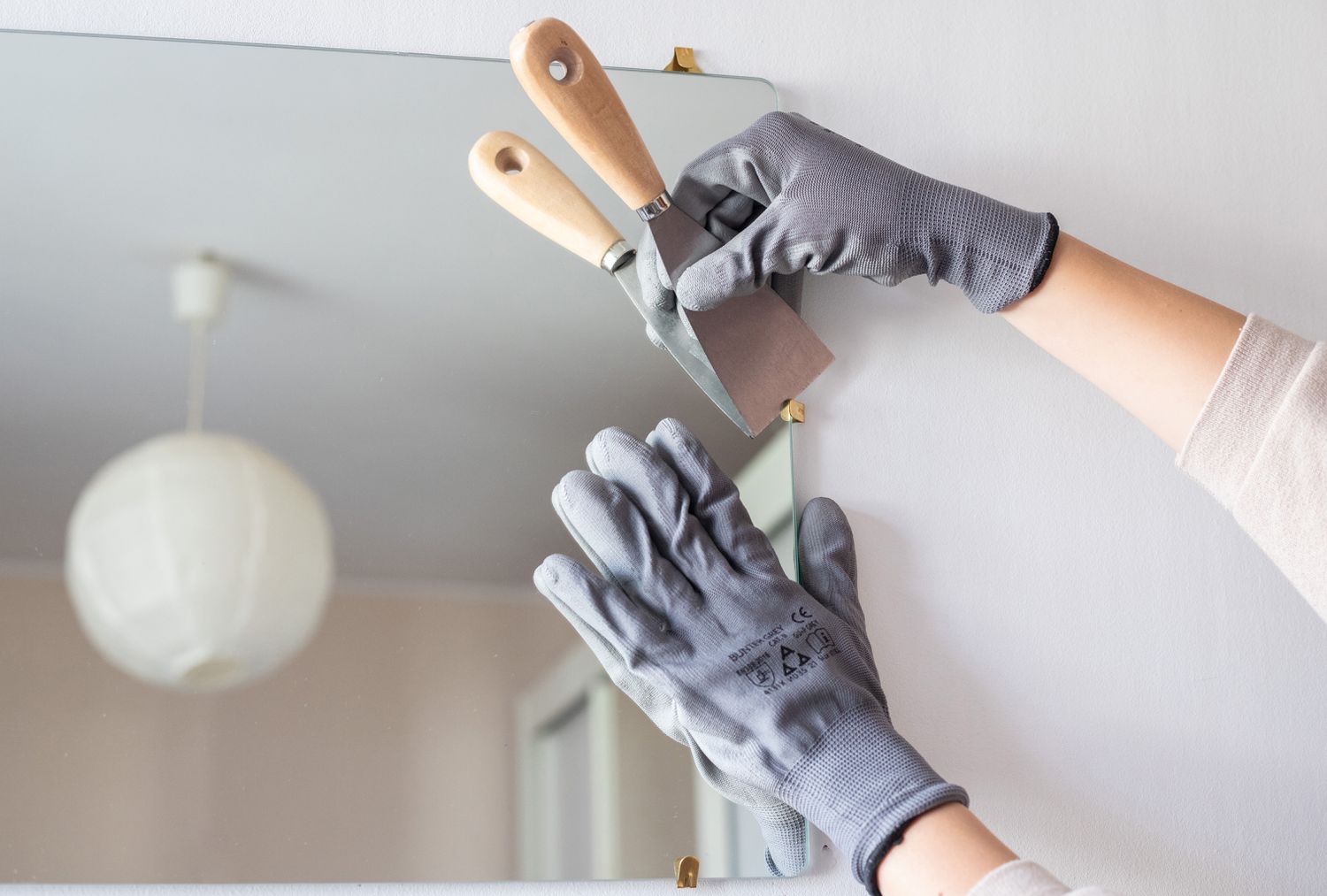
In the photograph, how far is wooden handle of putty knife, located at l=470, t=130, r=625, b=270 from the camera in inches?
30.7

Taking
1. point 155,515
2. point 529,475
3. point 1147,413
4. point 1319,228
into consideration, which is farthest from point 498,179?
point 1319,228

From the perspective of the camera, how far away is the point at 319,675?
75 centimetres

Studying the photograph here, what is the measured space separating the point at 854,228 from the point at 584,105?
7.7 inches

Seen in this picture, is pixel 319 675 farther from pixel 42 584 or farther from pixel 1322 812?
pixel 1322 812

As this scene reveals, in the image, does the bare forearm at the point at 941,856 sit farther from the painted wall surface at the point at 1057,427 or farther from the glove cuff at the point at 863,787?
the painted wall surface at the point at 1057,427

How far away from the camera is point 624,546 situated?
730mm

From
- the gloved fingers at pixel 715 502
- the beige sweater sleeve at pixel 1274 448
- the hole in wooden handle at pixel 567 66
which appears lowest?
the gloved fingers at pixel 715 502

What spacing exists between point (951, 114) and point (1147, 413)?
34 cm

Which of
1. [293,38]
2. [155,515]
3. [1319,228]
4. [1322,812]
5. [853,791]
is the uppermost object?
[293,38]

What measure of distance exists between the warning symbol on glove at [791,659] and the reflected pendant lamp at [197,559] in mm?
313

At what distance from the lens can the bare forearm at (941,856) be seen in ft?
2.00

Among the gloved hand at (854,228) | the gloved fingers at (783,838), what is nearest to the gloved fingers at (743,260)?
the gloved hand at (854,228)

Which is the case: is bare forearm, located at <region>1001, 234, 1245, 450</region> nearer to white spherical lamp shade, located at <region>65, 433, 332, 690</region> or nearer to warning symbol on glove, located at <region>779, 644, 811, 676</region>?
warning symbol on glove, located at <region>779, 644, 811, 676</region>

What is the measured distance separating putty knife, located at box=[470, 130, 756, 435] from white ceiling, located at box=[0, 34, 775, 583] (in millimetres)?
33
